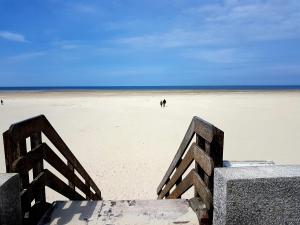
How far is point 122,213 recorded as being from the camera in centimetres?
389

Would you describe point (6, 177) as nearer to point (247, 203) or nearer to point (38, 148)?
point (38, 148)

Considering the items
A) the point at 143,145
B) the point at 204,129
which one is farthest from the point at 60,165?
the point at 143,145

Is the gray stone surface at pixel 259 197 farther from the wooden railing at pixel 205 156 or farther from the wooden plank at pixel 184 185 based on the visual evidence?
the wooden plank at pixel 184 185

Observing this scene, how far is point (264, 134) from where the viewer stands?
15.3 metres

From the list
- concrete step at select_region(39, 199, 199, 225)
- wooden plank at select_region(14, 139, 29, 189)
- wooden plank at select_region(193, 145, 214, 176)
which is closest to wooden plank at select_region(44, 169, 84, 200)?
concrete step at select_region(39, 199, 199, 225)

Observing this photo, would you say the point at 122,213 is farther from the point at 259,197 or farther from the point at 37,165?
the point at 259,197

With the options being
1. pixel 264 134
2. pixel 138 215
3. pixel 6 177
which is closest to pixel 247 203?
pixel 138 215

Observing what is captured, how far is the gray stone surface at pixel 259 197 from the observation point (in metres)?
2.75

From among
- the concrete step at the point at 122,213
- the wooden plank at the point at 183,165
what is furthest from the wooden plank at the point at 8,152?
the wooden plank at the point at 183,165

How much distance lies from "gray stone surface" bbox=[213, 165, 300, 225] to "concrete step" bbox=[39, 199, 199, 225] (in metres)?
0.82

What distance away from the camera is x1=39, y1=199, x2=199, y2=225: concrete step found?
3631 millimetres

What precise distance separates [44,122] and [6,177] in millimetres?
1164

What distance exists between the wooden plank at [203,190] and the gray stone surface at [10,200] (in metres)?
1.77

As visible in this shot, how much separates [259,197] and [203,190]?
79cm
